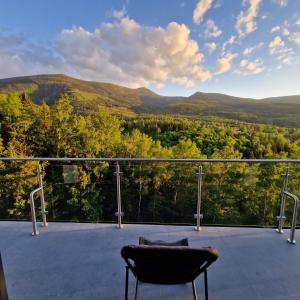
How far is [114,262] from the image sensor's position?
255 cm

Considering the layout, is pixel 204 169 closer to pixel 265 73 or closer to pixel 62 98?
pixel 265 73

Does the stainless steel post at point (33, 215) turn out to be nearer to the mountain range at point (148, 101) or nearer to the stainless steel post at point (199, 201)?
the stainless steel post at point (199, 201)

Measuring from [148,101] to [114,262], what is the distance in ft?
116

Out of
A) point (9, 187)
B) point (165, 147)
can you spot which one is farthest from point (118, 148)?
point (9, 187)

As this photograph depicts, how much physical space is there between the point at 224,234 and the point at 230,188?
1.01m

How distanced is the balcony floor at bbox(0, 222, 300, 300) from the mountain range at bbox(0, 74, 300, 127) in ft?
88.1

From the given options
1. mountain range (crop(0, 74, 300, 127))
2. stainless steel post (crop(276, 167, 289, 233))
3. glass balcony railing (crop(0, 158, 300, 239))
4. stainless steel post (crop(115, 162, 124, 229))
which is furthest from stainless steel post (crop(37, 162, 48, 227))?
mountain range (crop(0, 74, 300, 127))

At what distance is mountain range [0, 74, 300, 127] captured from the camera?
92.4 ft

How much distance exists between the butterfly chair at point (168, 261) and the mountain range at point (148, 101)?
28.4 meters

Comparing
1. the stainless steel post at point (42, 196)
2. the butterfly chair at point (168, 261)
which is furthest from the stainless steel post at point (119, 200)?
the butterfly chair at point (168, 261)

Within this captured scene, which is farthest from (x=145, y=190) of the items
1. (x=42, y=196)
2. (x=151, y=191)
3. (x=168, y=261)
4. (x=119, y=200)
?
(x=168, y=261)

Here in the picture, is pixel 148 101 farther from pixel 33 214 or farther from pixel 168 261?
pixel 168 261

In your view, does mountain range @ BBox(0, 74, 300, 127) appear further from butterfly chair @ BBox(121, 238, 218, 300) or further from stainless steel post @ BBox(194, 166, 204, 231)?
butterfly chair @ BBox(121, 238, 218, 300)

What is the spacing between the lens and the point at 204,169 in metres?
3.47
